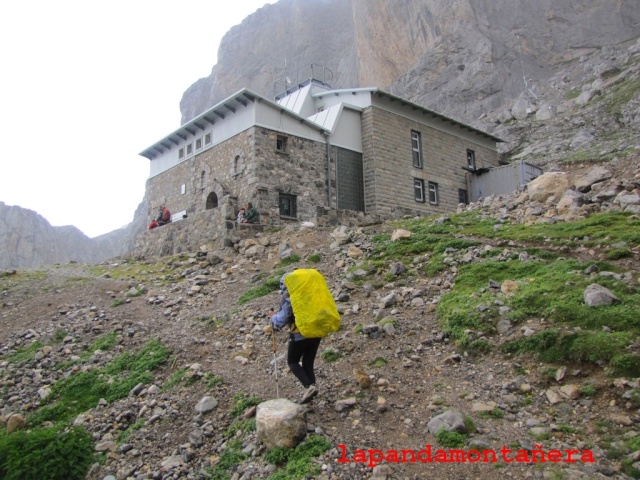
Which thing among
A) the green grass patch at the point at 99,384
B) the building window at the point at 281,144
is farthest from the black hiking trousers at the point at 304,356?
the building window at the point at 281,144

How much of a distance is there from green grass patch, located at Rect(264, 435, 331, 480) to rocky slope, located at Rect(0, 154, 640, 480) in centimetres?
12

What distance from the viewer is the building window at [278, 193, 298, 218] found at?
2272 cm

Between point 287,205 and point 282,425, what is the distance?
681 inches

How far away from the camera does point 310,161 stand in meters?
24.2

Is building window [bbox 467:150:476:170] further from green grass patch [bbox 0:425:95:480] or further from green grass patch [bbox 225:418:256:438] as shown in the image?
green grass patch [bbox 0:425:95:480]

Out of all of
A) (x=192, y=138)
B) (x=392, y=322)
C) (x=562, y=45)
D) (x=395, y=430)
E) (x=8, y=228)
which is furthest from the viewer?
(x=8, y=228)

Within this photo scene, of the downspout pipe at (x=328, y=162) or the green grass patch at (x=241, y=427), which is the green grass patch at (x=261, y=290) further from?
the downspout pipe at (x=328, y=162)

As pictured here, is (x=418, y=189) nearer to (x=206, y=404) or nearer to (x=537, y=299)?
(x=537, y=299)

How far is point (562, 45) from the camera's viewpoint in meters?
57.0

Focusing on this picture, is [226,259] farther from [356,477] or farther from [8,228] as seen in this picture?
[8,228]

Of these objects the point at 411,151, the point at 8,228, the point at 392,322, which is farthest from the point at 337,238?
the point at 8,228

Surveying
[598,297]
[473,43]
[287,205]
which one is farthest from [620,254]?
[473,43]

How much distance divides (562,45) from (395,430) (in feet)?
205

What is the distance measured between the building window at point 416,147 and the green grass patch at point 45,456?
23.6m
